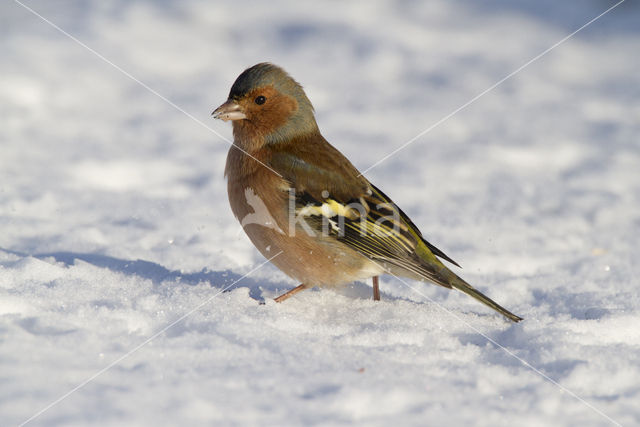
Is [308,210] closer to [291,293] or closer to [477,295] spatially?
[291,293]

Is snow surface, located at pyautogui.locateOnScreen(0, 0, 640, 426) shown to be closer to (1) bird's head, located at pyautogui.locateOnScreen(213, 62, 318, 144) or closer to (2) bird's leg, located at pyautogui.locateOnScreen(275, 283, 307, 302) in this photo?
(2) bird's leg, located at pyautogui.locateOnScreen(275, 283, 307, 302)

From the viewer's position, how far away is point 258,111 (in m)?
4.27

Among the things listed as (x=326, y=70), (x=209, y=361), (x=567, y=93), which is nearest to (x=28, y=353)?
(x=209, y=361)

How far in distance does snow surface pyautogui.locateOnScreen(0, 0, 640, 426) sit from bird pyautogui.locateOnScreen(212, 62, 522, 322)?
23 centimetres

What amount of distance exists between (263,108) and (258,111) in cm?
4

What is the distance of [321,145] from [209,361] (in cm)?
174

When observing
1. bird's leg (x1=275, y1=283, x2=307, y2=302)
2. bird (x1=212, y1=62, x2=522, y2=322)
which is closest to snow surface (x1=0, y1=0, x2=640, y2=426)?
bird's leg (x1=275, y1=283, x2=307, y2=302)

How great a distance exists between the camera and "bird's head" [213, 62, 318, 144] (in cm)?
424

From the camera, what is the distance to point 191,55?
9.48m

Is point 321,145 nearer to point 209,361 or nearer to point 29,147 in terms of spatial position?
point 209,361

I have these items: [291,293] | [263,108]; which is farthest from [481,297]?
[263,108]

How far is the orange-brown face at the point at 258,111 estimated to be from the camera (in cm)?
424

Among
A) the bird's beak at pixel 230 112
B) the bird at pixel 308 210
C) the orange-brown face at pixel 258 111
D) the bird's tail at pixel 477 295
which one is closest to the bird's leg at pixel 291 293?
the bird at pixel 308 210

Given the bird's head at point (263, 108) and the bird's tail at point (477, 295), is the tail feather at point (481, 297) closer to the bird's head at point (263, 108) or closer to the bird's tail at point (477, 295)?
the bird's tail at point (477, 295)
